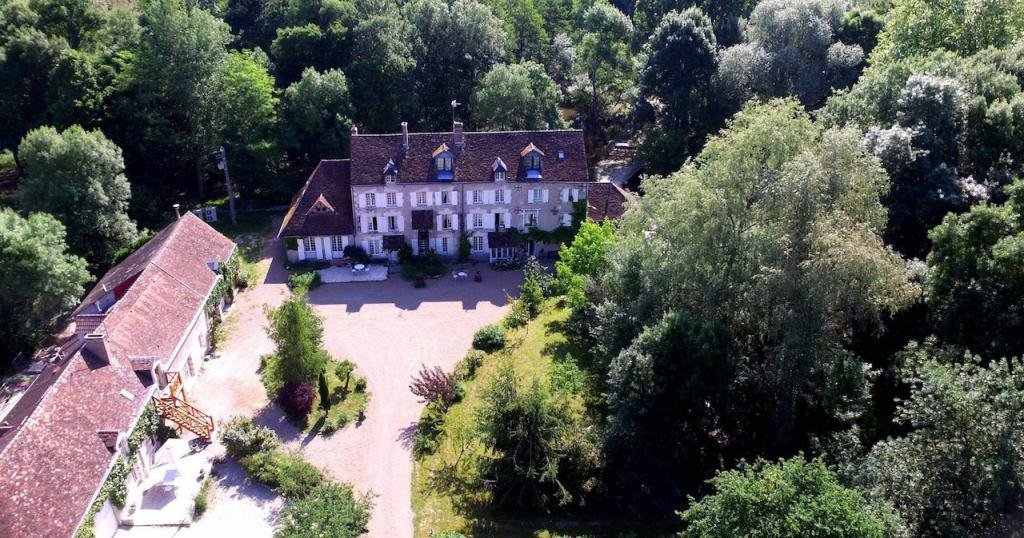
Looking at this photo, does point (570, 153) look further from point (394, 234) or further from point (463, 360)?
point (463, 360)

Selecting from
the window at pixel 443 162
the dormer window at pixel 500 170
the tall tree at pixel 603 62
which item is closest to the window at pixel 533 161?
the dormer window at pixel 500 170

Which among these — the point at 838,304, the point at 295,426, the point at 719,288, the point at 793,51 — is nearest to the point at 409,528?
the point at 295,426

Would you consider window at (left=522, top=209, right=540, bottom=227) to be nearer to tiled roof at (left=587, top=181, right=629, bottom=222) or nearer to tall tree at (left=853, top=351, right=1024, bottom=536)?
tiled roof at (left=587, top=181, right=629, bottom=222)

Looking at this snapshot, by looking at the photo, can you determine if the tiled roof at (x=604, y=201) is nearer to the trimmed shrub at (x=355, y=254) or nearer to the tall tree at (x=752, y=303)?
the trimmed shrub at (x=355, y=254)

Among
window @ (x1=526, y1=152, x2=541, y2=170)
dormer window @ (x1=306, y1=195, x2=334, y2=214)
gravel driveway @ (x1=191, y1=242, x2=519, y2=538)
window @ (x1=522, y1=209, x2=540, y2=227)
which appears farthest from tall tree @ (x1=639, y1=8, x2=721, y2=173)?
dormer window @ (x1=306, y1=195, x2=334, y2=214)

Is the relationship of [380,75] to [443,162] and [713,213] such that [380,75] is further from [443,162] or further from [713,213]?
[713,213]

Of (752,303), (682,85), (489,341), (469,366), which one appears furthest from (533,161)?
(752,303)
